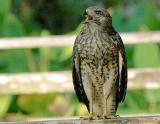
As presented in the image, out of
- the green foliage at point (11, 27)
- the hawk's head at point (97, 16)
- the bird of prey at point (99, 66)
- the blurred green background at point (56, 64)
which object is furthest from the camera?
the green foliage at point (11, 27)

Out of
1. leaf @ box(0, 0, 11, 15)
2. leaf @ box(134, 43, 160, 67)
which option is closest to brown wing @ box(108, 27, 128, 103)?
leaf @ box(134, 43, 160, 67)

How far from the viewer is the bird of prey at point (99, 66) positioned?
155 inches

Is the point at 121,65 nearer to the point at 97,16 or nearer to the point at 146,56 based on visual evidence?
the point at 97,16

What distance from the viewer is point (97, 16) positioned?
3816mm

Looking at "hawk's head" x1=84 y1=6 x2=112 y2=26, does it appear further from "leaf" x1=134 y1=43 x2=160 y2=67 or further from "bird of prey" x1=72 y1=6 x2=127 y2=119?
"leaf" x1=134 y1=43 x2=160 y2=67

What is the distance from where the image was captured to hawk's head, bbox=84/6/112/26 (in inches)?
150

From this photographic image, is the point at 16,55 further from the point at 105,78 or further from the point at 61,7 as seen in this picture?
the point at 105,78

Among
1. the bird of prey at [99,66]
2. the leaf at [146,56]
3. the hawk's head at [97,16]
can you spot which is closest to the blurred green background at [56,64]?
the leaf at [146,56]

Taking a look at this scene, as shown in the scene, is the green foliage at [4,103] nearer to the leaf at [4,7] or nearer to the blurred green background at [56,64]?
the blurred green background at [56,64]

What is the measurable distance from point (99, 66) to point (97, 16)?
0.34 meters

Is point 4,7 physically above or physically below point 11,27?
above

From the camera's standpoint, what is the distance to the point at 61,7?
37.0 ft

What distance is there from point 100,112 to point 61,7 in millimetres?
7067

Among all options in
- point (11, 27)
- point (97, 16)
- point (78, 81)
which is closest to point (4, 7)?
point (11, 27)
